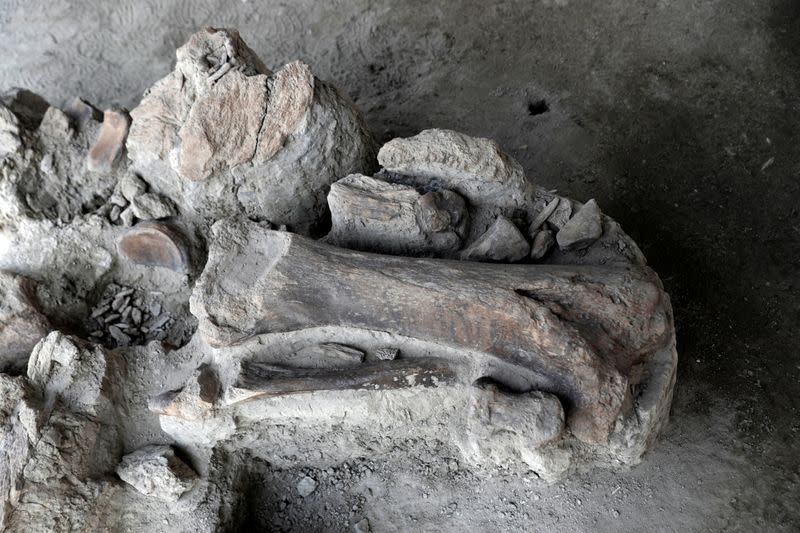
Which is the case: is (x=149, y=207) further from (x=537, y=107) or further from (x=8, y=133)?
(x=537, y=107)

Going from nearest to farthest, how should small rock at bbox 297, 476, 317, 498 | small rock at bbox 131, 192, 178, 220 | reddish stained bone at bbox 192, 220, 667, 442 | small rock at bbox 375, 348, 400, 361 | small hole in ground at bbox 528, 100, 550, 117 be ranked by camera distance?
reddish stained bone at bbox 192, 220, 667, 442, small rock at bbox 375, 348, 400, 361, small rock at bbox 297, 476, 317, 498, small rock at bbox 131, 192, 178, 220, small hole in ground at bbox 528, 100, 550, 117

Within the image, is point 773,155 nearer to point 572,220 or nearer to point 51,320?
point 572,220

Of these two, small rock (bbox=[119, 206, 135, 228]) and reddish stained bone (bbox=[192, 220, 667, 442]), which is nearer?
reddish stained bone (bbox=[192, 220, 667, 442])

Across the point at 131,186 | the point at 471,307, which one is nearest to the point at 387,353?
the point at 471,307

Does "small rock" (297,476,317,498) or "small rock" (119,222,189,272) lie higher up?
"small rock" (119,222,189,272)

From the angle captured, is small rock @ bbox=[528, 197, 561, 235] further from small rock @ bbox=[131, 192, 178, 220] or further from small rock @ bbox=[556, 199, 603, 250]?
small rock @ bbox=[131, 192, 178, 220]

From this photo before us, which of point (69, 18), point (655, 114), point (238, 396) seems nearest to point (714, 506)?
point (238, 396)

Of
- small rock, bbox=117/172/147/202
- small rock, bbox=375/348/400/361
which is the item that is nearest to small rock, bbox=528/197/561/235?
small rock, bbox=375/348/400/361

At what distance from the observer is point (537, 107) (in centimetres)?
440

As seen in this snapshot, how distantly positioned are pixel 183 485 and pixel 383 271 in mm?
1280

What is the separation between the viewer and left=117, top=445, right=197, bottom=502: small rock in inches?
101

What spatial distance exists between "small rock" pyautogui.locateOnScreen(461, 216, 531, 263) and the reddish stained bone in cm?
21

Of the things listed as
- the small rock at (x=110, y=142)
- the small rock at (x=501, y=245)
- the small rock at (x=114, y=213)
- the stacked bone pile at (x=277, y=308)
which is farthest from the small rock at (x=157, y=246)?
the small rock at (x=501, y=245)

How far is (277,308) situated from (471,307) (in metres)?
0.80
